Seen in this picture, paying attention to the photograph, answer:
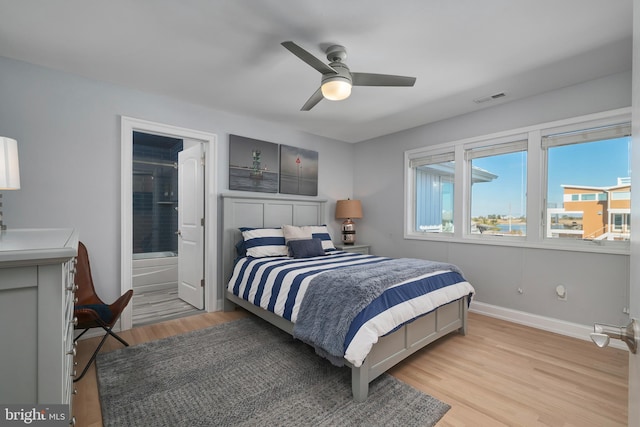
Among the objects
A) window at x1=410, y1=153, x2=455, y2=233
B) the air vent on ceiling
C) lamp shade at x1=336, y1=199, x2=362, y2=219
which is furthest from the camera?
lamp shade at x1=336, y1=199, x2=362, y2=219

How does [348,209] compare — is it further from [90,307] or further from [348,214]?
[90,307]

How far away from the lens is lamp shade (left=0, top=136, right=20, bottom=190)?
5.76ft

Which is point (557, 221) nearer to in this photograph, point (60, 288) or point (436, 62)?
point (436, 62)

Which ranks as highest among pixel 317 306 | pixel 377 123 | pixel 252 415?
pixel 377 123

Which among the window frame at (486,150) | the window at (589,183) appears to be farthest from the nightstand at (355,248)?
the window at (589,183)

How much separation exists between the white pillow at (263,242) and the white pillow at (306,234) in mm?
98

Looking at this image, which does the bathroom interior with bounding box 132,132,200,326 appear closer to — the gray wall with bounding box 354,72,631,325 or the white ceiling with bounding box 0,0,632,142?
the white ceiling with bounding box 0,0,632,142

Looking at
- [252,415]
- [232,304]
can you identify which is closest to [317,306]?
[252,415]

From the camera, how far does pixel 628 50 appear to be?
2266 millimetres

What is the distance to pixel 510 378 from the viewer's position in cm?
213

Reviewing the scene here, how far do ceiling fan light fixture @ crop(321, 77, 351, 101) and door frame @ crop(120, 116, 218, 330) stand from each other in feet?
6.32

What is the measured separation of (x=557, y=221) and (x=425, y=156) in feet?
5.62

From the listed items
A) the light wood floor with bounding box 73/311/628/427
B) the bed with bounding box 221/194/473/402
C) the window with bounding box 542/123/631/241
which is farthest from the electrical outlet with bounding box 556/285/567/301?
the bed with bounding box 221/194/473/402

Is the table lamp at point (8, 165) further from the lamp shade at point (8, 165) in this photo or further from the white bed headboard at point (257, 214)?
the white bed headboard at point (257, 214)
